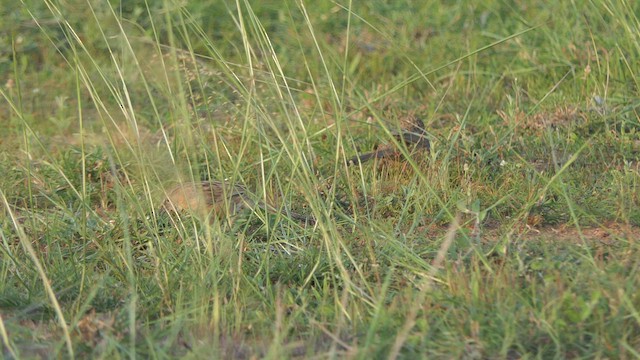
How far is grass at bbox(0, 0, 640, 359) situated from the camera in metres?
2.03

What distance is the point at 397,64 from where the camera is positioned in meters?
4.43

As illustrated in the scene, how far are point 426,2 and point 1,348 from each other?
10.7 feet

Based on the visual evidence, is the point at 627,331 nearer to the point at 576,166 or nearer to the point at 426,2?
the point at 576,166

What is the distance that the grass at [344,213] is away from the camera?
2.03m

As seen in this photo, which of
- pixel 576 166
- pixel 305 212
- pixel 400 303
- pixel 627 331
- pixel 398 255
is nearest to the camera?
pixel 627 331

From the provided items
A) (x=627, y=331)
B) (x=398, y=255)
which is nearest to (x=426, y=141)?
(x=398, y=255)

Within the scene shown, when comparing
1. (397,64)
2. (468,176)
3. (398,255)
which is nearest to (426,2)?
(397,64)

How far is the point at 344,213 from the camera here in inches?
110

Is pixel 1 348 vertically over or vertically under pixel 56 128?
over

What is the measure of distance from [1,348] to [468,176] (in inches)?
57.5

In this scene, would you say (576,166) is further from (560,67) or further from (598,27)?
(598,27)

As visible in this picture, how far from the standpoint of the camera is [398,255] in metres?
2.41

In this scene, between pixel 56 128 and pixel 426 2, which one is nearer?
pixel 56 128

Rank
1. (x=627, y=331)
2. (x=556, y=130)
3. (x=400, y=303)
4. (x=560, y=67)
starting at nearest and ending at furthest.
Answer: (x=627, y=331) < (x=400, y=303) < (x=556, y=130) < (x=560, y=67)
